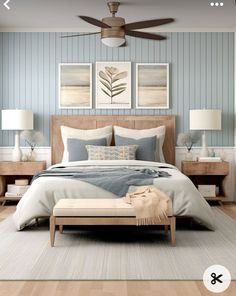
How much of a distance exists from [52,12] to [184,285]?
4.46m

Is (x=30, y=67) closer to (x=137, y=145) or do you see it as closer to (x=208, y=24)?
(x=137, y=145)

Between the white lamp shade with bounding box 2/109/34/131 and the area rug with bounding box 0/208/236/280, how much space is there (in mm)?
2023

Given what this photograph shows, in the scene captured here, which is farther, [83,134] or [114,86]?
[114,86]

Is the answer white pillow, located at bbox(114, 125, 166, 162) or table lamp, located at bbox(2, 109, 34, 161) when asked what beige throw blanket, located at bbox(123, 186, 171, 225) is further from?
table lamp, located at bbox(2, 109, 34, 161)

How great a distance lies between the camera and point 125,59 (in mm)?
7711

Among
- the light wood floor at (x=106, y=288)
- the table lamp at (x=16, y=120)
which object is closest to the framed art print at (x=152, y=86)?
the table lamp at (x=16, y=120)

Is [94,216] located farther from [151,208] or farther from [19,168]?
[19,168]

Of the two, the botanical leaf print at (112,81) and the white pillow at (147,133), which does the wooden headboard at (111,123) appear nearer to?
the white pillow at (147,133)

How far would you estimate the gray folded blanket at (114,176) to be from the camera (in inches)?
205

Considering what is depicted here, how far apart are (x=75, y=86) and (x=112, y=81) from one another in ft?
1.79

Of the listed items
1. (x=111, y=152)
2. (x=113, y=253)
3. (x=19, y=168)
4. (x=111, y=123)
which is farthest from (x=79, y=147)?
(x=113, y=253)

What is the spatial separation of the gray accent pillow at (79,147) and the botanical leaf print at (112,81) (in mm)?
827

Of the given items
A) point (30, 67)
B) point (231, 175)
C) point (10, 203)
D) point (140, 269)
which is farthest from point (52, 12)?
point (140, 269)

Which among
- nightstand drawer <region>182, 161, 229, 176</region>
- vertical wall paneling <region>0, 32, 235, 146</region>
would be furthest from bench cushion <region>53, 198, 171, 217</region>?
vertical wall paneling <region>0, 32, 235, 146</region>
